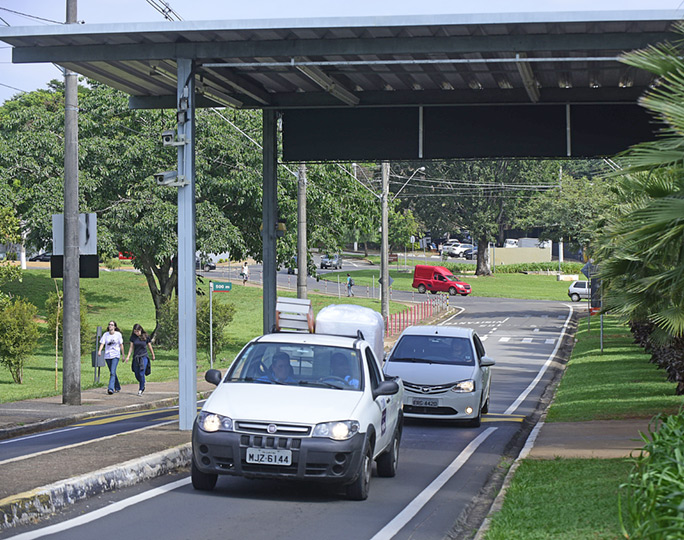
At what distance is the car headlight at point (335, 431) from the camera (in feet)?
29.7

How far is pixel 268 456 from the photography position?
8.98m

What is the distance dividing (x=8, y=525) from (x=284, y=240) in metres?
28.6

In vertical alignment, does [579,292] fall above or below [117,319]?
above

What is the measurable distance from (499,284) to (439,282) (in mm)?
10491

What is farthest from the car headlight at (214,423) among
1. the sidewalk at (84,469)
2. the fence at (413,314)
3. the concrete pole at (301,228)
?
the fence at (413,314)

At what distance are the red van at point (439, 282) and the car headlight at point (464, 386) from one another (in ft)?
177

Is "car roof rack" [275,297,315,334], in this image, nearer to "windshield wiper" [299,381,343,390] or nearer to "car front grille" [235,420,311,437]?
"windshield wiper" [299,381,343,390]

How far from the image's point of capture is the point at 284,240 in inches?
1428

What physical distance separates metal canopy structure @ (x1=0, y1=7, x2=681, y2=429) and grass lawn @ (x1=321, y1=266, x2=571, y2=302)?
50.8 meters

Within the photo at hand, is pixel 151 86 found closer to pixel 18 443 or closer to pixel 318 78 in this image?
pixel 318 78

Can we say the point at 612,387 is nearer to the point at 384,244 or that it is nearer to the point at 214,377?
the point at 214,377

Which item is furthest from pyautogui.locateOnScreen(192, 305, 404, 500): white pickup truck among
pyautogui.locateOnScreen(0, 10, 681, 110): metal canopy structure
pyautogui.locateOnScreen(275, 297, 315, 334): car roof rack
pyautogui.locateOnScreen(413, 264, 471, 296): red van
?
pyautogui.locateOnScreen(413, 264, 471, 296): red van

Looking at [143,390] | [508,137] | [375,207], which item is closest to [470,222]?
Answer: [375,207]

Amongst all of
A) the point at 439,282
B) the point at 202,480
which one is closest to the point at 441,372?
the point at 202,480
